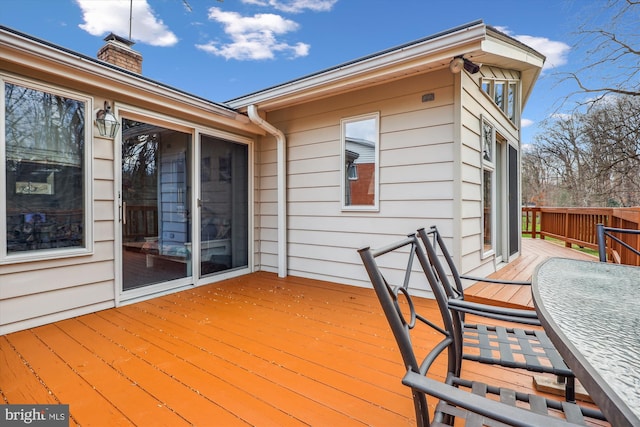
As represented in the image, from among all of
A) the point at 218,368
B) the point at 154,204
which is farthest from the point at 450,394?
the point at 154,204

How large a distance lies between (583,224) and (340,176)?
4.83m

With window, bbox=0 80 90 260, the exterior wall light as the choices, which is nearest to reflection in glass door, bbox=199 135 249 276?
window, bbox=0 80 90 260

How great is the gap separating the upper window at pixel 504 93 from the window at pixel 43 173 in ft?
15.0

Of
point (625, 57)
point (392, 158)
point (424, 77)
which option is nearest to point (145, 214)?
point (392, 158)

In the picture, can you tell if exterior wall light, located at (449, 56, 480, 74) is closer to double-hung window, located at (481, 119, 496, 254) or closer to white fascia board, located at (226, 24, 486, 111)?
white fascia board, located at (226, 24, 486, 111)

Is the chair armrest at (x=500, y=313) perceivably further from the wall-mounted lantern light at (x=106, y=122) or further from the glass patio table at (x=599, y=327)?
the wall-mounted lantern light at (x=106, y=122)

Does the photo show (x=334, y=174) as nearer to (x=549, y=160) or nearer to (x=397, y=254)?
(x=397, y=254)

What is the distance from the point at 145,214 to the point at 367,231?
2.52 meters

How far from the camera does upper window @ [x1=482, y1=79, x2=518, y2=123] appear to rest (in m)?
4.33

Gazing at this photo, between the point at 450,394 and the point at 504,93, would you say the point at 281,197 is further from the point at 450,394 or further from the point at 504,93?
the point at 450,394

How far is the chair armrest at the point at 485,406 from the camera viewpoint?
2.08 ft

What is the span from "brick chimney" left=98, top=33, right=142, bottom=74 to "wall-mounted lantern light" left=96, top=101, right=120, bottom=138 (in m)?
1.95

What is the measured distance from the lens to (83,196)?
9.72ft

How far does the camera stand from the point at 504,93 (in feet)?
16.3
